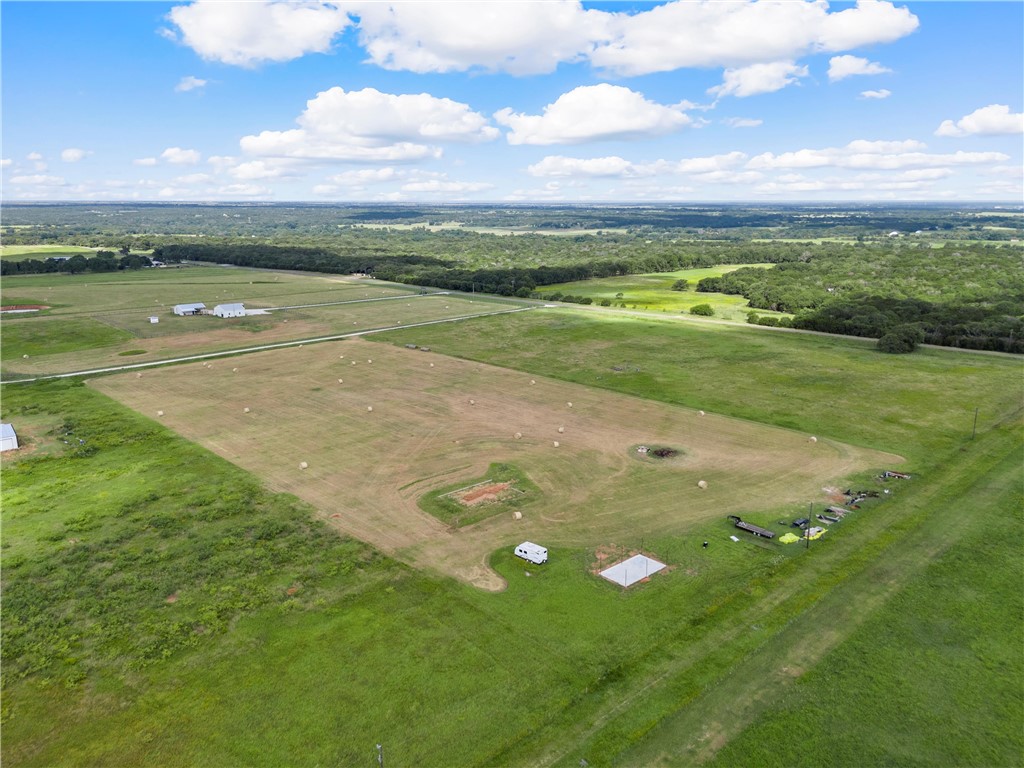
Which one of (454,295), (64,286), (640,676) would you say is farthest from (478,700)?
(64,286)

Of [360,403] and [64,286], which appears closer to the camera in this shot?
[360,403]

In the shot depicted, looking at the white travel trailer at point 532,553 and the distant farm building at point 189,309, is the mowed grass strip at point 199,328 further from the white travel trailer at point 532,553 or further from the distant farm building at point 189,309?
the white travel trailer at point 532,553

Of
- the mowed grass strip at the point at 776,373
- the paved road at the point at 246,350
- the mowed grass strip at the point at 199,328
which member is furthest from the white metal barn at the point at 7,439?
the mowed grass strip at the point at 776,373

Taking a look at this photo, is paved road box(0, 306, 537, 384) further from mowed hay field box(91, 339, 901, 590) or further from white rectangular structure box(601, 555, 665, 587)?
white rectangular structure box(601, 555, 665, 587)

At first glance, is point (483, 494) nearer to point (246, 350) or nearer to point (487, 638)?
point (487, 638)

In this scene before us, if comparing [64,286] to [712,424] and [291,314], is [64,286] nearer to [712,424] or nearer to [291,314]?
[291,314]

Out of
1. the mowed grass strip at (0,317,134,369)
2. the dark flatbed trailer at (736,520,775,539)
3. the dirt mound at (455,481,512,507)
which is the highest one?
the mowed grass strip at (0,317,134,369)

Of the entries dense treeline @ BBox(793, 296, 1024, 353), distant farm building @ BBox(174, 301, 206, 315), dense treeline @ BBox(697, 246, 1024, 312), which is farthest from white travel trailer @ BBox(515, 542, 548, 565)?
dense treeline @ BBox(697, 246, 1024, 312)
